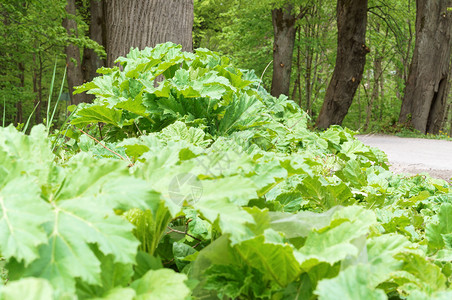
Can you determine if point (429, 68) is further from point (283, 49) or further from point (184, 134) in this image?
point (184, 134)

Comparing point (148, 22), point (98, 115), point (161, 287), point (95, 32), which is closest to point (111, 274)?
point (161, 287)

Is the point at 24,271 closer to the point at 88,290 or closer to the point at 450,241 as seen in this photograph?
the point at 88,290

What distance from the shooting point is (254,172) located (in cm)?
85

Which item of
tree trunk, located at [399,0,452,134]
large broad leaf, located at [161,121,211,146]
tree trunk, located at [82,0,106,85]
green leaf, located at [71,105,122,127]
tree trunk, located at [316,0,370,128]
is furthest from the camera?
tree trunk, located at [399,0,452,134]

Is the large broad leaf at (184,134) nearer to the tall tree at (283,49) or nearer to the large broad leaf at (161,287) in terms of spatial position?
the large broad leaf at (161,287)

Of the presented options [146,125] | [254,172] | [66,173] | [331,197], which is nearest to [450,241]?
[331,197]

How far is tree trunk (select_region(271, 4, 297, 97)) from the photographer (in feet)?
45.7

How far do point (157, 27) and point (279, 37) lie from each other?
449 inches

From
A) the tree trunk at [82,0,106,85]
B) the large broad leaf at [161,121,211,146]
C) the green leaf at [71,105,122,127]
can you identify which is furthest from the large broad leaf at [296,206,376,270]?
the tree trunk at [82,0,106,85]

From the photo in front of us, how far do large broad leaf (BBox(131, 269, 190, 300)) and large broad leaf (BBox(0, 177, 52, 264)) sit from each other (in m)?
0.18

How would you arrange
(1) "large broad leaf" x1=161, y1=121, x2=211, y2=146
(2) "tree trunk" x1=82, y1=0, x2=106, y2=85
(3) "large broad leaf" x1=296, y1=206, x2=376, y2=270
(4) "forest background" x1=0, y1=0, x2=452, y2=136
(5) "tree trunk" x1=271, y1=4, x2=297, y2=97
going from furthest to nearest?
(5) "tree trunk" x1=271, y1=4, x2=297, y2=97
(2) "tree trunk" x1=82, y1=0, x2=106, y2=85
(4) "forest background" x1=0, y1=0, x2=452, y2=136
(1) "large broad leaf" x1=161, y1=121, x2=211, y2=146
(3) "large broad leaf" x1=296, y1=206, x2=376, y2=270

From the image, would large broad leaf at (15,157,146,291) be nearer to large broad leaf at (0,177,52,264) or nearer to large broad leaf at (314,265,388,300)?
large broad leaf at (0,177,52,264)

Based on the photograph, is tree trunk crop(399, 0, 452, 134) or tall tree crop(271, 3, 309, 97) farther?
tall tree crop(271, 3, 309, 97)

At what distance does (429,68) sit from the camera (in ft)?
44.1
